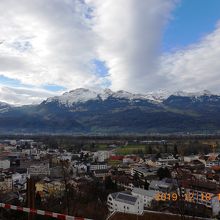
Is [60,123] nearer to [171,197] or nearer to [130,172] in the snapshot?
[130,172]

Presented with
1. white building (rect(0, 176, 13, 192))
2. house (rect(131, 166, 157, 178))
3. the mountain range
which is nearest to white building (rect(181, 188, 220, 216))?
house (rect(131, 166, 157, 178))

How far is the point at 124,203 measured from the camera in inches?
734

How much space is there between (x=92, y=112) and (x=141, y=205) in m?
133

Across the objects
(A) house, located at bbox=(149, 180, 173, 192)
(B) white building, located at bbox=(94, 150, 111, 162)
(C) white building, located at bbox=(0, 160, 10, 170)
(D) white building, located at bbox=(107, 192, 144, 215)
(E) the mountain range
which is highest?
(E) the mountain range

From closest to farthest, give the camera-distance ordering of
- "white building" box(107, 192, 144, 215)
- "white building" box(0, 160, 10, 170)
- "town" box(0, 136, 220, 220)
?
"town" box(0, 136, 220, 220)
"white building" box(107, 192, 144, 215)
"white building" box(0, 160, 10, 170)

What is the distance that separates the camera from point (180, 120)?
388 ft

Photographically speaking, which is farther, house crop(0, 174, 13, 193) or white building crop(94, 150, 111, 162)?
white building crop(94, 150, 111, 162)

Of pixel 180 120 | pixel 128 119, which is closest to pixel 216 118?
pixel 180 120

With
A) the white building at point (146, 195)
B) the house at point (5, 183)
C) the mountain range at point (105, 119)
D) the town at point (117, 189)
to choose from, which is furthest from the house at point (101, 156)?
the mountain range at point (105, 119)

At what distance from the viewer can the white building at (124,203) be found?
60.0ft

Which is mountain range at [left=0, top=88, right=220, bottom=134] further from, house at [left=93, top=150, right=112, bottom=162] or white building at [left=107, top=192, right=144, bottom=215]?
white building at [left=107, top=192, right=144, bottom=215]

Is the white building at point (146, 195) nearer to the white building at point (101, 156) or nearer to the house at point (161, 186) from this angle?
the house at point (161, 186)

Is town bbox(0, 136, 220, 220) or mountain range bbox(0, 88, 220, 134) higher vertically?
mountain range bbox(0, 88, 220, 134)

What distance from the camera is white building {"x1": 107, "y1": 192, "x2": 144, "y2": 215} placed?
1828 centimetres
